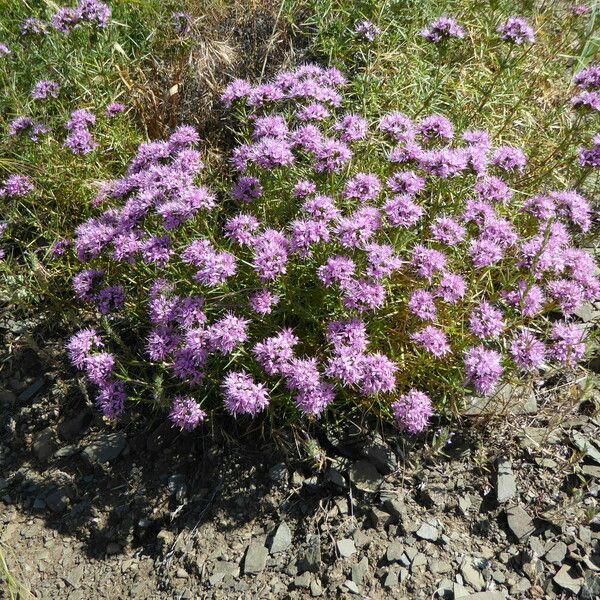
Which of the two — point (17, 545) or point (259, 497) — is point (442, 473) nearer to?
point (259, 497)

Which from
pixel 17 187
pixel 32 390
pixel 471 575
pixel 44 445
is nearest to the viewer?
pixel 471 575

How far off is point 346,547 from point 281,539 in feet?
1.13

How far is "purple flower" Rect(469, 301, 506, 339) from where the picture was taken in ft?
9.70

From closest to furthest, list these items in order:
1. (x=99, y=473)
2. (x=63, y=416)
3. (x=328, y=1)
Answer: (x=99, y=473)
(x=63, y=416)
(x=328, y=1)

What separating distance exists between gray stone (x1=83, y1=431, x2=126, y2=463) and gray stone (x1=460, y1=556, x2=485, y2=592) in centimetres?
205

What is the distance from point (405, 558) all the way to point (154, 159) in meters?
2.70

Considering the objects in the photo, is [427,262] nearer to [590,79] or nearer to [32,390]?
[590,79]

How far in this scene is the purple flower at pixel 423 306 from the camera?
296cm

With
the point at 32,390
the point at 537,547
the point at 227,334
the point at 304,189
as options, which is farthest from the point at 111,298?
the point at 537,547

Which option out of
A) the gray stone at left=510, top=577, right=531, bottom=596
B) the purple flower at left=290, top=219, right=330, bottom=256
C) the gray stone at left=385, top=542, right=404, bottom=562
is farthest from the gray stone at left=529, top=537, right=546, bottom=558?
the purple flower at left=290, top=219, right=330, bottom=256

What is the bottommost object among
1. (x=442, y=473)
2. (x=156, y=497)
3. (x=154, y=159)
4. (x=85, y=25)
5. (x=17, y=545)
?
(x=17, y=545)

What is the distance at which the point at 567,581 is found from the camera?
106 inches

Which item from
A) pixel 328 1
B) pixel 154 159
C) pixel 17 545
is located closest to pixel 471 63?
pixel 328 1

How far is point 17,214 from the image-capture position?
434 cm
